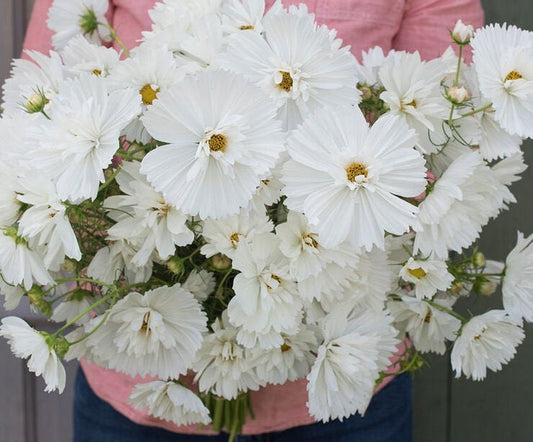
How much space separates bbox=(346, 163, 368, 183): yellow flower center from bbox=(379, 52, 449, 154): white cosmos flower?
89mm

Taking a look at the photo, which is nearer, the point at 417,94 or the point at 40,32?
the point at 417,94

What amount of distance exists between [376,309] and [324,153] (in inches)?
5.4

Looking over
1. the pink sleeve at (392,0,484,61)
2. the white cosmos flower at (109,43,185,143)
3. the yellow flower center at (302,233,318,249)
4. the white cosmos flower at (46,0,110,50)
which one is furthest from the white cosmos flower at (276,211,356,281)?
the pink sleeve at (392,0,484,61)

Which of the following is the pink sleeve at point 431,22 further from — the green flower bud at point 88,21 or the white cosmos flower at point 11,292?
the white cosmos flower at point 11,292

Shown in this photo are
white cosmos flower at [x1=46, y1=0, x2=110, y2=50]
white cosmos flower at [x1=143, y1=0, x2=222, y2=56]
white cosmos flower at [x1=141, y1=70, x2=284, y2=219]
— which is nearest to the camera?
white cosmos flower at [x1=141, y1=70, x2=284, y2=219]

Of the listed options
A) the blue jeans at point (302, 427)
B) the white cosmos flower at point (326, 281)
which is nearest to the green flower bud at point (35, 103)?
the white cosmos flower at point (326, 281)

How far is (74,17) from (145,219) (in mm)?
317

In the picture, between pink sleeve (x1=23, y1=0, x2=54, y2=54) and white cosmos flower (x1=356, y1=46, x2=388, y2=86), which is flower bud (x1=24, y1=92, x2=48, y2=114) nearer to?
white cosmos flower (x1=356, y1=46, x2=388, y2=86)

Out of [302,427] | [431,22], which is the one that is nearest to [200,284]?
[302,427]

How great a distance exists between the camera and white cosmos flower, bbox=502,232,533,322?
555 mm

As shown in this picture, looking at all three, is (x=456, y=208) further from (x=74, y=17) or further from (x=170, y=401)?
(x=74, y=17)

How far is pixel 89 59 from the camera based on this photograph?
0.57 metres

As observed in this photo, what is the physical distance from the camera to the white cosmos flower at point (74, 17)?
2.34 feet

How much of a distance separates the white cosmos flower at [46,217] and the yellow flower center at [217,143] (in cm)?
10
